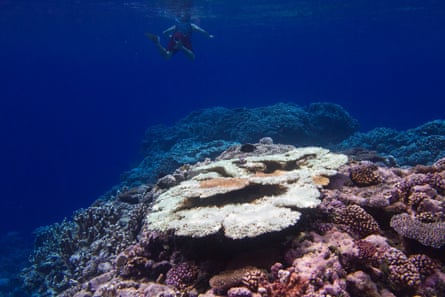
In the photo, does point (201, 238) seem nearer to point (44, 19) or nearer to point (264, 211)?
point (264, 211)

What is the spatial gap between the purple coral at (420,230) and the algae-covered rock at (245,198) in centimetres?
96

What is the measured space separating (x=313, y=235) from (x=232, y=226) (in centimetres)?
103

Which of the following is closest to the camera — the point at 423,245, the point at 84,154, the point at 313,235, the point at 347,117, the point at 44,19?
the point at 423,245

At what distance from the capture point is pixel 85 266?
6930mm

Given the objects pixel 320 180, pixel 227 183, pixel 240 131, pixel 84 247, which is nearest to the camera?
pixel 227 183

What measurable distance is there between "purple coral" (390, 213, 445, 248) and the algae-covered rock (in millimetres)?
960

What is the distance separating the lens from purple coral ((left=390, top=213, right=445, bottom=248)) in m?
3.25

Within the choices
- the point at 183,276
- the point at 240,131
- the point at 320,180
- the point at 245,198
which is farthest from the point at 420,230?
the point at 240,131

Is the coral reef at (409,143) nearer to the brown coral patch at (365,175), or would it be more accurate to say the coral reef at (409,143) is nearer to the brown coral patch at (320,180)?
the brown coral patch at (365,175)

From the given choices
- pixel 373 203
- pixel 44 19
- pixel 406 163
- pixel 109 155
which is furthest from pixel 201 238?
pixel 109 155

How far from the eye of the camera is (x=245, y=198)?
4.49 meters

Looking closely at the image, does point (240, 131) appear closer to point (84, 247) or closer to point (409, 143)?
point (409, 143)

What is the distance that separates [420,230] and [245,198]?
7.12 ft

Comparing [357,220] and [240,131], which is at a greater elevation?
[357,220]
